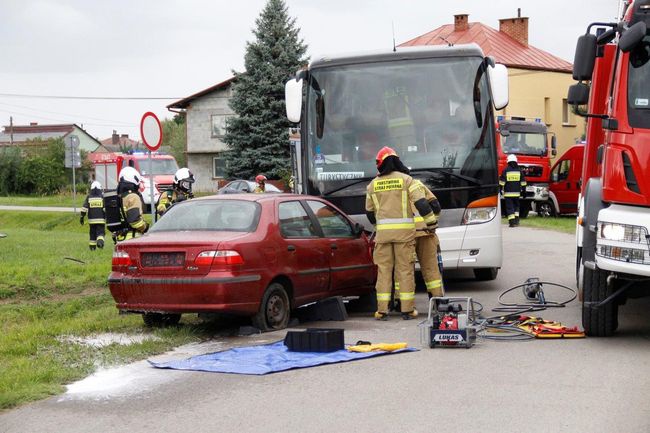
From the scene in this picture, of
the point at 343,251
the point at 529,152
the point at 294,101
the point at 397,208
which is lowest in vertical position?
the point at 343,251

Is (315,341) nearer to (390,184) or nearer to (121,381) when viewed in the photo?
(121,381)

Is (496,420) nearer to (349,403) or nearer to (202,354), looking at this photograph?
(349,403)

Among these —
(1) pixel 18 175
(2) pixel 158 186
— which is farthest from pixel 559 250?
(1) pixel 18 175

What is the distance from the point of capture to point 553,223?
2886 centimetres

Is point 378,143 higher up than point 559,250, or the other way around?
point 378,143

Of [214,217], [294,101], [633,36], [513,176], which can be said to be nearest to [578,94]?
[633,36]

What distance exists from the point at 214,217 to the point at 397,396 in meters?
4.04

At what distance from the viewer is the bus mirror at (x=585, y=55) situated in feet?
29.3

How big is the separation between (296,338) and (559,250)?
12.3 metres

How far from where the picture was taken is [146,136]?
51.9 ft

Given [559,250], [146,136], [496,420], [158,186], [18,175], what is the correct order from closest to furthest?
[496,420] < [146,136] < [559,250] < [158,186] < [18,175]

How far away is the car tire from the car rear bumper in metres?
5.54

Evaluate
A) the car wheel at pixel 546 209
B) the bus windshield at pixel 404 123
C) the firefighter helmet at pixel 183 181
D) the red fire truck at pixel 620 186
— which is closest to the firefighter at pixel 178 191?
the firefighter helmet at pixel 183 181

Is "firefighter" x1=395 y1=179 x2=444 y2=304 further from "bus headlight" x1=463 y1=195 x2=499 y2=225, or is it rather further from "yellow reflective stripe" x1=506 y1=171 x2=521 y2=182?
"yellow reflective stripe" x1=506 y1=171 x2=521 y2=182
